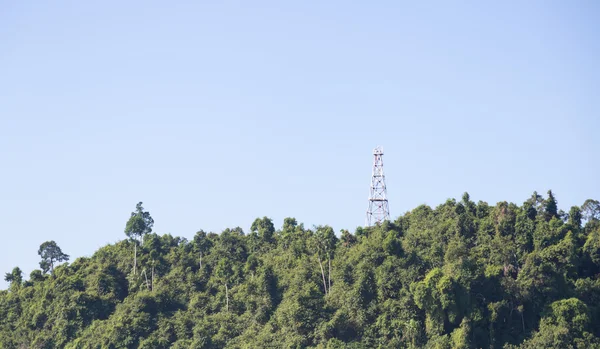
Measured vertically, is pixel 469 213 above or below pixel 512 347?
above

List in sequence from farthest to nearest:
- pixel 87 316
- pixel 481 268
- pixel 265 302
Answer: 1. pixel 87 316
2. pixel 265 302
3. pixel 481 268

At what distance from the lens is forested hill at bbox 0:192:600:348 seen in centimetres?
5716

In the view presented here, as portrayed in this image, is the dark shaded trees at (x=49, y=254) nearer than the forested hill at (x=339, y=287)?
No

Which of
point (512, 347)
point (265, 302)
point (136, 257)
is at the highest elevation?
point (136, 257)

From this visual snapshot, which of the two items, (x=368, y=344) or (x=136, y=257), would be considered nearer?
(x=368, y=344)

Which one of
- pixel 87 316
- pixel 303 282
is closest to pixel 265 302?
pixel 303 282

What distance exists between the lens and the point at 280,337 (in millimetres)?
60906

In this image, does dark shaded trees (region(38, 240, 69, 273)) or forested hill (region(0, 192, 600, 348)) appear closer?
forested hill (region(0, 192, 600, 348))

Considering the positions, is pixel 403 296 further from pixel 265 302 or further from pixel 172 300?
pixel 172 300

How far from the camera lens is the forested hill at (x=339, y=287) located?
2250 inches

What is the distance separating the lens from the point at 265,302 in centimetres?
6431

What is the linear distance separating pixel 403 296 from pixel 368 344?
3502 millimetres

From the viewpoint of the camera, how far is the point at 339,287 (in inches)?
2490

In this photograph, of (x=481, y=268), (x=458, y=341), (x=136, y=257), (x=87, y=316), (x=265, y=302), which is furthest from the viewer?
(x=136, y=257)
